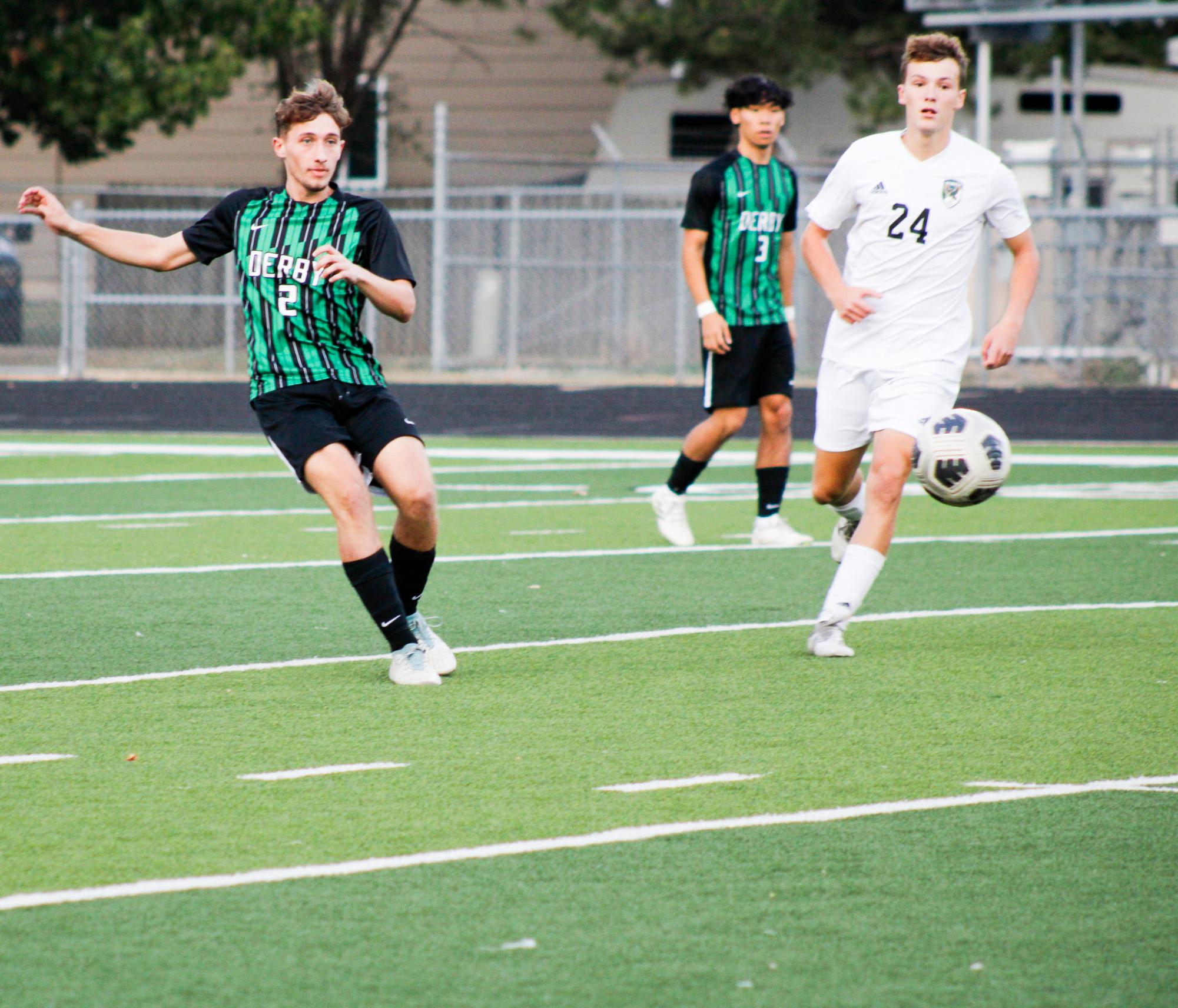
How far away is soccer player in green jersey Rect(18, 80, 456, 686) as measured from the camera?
20.3ft

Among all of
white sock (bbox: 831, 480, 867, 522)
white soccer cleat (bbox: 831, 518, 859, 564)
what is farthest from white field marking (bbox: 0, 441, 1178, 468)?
white sock (bbox: 831, 480, 867, 522)

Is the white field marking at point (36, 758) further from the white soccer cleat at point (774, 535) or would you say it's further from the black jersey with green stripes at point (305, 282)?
the white soccer cleat at point (774, 535)

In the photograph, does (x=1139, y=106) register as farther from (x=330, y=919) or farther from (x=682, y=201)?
(x=330, y=919)

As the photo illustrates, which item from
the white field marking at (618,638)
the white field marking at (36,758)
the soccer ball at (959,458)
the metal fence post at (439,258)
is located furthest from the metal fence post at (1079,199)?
the white field marking at (36,758)

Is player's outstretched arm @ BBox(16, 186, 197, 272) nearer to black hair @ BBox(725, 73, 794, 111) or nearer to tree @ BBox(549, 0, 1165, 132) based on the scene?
black hair @ BBox(725, 73, 794, 111)

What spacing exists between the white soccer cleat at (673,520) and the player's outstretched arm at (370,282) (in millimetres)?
4059

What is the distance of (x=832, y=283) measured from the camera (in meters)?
6.83

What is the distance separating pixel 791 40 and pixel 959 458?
788 inches

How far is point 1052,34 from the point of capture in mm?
25656

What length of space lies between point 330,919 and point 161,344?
986 inches

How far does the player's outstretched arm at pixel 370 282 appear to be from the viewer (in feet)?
19.0

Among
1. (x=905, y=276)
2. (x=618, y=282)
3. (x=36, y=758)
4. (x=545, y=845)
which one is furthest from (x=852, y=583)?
(x=618, y=282)

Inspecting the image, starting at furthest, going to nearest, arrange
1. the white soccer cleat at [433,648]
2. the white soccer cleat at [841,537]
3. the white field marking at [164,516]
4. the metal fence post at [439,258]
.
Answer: the metal fence post at [439,258], the white field marking at [164,516], the white soccer cleat at [841,537], the white soccer cleat at [433,648]

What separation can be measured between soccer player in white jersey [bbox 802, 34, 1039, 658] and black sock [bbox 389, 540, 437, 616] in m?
1.38
